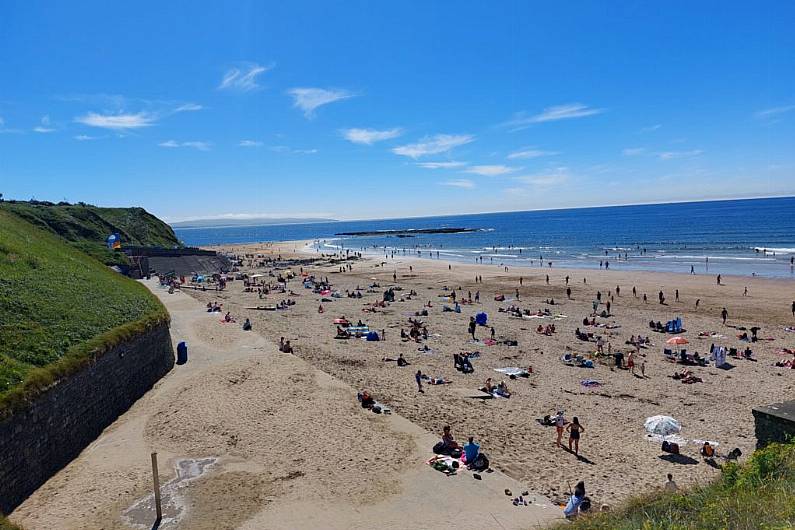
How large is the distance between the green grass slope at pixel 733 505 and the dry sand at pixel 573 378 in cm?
455

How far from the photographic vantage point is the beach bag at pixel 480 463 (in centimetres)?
1279

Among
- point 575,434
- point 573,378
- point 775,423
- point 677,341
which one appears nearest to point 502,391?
point 573,378

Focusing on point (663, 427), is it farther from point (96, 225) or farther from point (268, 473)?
point (96, 225)

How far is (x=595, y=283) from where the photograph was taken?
47938 millimetres

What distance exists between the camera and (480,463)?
1286cm

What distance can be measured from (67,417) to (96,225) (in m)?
77.3

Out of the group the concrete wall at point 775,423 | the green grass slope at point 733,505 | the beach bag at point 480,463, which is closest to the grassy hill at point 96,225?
the beach bag at point 480,463

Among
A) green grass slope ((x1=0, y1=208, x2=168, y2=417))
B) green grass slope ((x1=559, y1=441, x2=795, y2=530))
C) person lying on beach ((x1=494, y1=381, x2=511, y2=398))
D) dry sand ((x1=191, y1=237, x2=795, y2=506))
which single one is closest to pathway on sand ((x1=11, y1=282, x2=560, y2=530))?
dry sand ((x1=191, y1=237, x2=795, y2=506))

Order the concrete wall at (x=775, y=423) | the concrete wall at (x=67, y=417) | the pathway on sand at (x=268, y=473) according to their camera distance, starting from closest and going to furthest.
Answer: the concrete wall at (x=775, y=423) → the pathway on sand at (x=268, y=473) → the concrete wall at (x=67, y=417)

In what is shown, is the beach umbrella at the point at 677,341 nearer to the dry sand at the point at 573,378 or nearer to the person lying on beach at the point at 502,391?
the dry sand at the point at 573,378

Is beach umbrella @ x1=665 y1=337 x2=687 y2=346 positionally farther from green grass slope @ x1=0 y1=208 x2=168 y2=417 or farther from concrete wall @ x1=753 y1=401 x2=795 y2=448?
green grass slope @ x1=0 y1=208 x2=168 y2=417

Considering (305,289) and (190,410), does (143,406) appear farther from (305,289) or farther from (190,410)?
(305,289)

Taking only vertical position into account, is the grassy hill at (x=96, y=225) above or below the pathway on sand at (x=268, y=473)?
above

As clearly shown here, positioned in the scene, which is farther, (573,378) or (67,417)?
(573,378)
